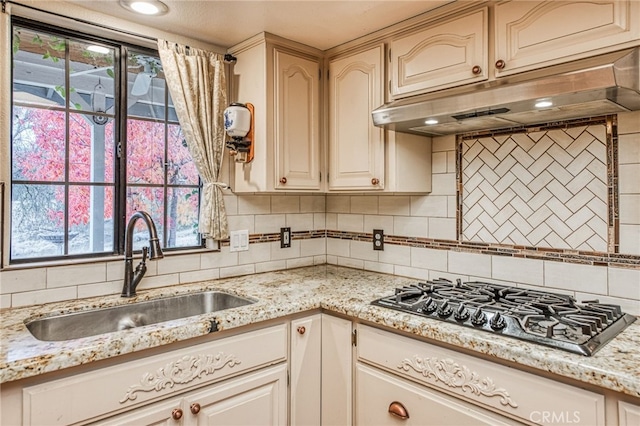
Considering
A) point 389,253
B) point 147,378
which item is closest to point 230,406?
point 147,378

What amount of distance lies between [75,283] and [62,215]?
0.97 feet

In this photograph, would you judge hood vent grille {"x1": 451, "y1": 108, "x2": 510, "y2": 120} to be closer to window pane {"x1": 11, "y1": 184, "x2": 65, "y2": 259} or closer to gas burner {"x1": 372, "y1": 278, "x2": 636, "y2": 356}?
gas burner {"x1": 372, "y1": 278, "x2": 636, "y2": 356}

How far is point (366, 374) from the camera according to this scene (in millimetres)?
1609

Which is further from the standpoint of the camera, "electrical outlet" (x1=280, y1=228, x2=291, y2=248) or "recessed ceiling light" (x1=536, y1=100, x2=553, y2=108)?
"electrical outlet" (x1=280, y1=228, x2=291, y2=248)

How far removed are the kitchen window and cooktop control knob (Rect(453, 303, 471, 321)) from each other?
1.36m

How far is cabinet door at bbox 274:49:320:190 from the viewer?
2033 millimetres

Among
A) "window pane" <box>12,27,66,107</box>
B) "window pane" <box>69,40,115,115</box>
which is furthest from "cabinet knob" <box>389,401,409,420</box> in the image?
"window pane" <box>12,27,66,107</box>

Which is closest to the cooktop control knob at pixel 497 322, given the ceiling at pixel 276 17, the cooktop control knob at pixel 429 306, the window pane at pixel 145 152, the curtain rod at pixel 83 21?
the cooktop control knob at pixel 429 306

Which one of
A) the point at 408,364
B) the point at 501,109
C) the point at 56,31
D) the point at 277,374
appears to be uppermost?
the point at 56,31

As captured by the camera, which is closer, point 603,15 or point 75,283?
point 603,15

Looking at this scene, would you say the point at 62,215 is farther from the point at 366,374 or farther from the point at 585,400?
the point at 585,400

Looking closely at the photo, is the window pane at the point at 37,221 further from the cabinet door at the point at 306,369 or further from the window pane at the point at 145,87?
the cabinet door at the point at 306,369

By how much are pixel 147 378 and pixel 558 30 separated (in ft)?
5.87

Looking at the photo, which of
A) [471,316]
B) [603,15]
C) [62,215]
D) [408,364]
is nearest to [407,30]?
[603,15]
